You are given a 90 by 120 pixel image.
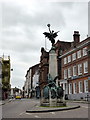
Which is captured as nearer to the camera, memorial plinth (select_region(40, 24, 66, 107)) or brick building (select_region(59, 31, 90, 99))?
memorial plinth (select_region(40, 24, 66, 107))

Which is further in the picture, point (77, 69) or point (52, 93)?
point (77, 69)

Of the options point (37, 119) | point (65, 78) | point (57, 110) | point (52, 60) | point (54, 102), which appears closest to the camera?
point (37, 119)

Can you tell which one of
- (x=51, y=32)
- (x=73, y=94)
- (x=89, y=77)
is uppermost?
(x=51, y=32)

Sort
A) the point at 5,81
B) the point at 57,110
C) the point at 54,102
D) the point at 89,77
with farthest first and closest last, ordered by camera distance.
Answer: the point at 5,81 → the point at 89,77 → the point at 54,102 → the point at 57,110

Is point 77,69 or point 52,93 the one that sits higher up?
point 77,69

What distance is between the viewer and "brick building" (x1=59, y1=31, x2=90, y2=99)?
41.2m

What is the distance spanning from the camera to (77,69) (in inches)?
1766

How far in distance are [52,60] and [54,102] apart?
4.09m

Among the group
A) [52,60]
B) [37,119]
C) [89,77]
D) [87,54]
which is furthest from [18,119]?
[87,54]

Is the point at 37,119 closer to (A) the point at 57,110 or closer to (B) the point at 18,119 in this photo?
(B) the point at 18,119

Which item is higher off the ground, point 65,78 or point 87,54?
point 87,54

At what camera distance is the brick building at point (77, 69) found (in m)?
41.2

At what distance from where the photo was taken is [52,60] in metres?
21.6

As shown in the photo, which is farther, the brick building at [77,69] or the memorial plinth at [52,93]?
the brick building at [77,69]
